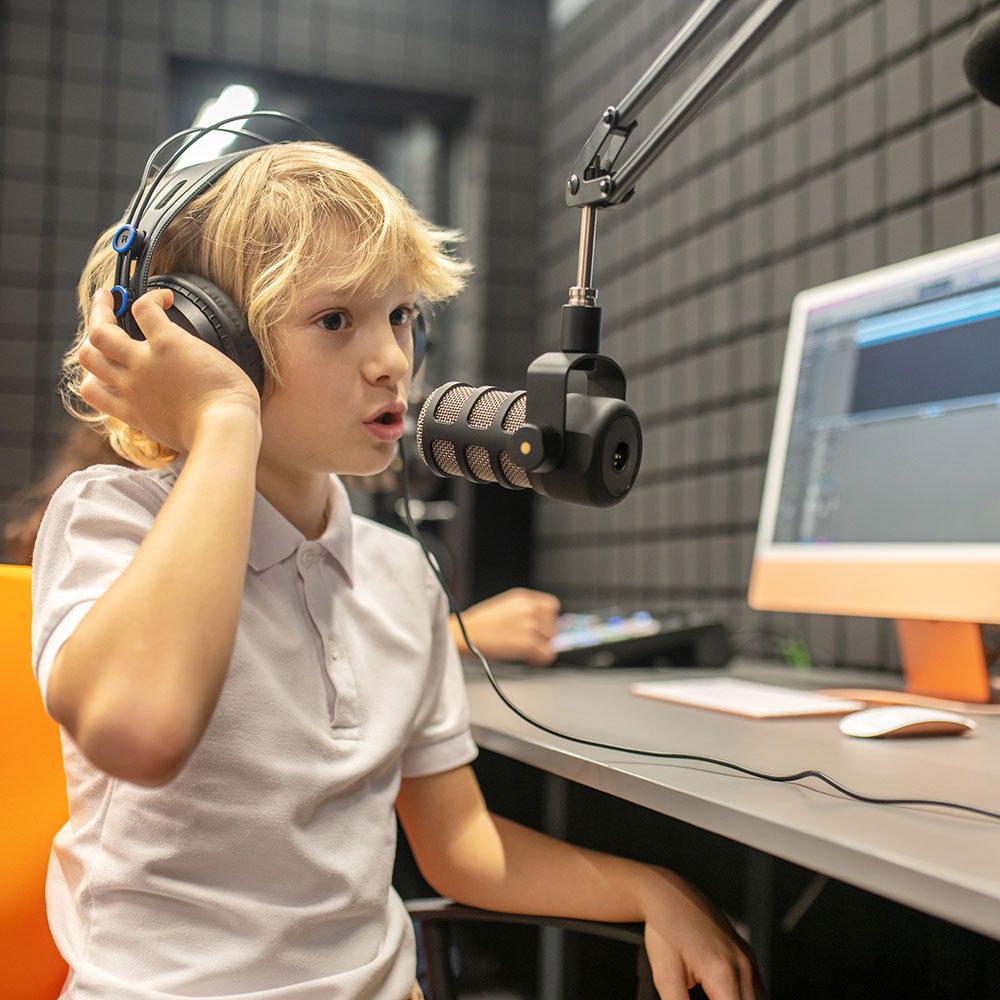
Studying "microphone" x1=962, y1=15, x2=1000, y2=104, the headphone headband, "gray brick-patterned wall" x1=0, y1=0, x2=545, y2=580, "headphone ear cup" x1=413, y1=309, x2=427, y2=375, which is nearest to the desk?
"headphone ear cup" x1=413, y1=309, x2=427, y2=375

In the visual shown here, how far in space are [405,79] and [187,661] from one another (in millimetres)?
2606

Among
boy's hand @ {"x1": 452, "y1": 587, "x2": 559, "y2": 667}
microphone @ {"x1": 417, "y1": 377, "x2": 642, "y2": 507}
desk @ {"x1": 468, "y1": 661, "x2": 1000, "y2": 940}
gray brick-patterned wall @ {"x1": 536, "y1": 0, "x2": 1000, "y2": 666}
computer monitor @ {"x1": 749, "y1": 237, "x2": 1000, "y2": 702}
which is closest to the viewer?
desk @ {"x1": 468, "y1": 661, "x2": 1000, "y2": 940}

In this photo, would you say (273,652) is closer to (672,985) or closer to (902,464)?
(672,985)

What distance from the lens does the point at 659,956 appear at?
29.7 inches

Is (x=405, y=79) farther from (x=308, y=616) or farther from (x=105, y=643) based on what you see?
(x=105, y=643)

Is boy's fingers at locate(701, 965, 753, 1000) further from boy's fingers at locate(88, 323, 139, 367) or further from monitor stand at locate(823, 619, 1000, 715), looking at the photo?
boy's fingers at locate(88, 323, 139, 367)

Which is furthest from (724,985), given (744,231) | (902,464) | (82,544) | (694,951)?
(744,231)

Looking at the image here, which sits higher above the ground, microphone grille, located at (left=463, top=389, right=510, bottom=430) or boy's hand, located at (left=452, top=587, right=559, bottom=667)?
microphone grille, located at (left=463, top=389, right=510, bottom=430)

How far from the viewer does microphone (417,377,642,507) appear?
23.2 inches

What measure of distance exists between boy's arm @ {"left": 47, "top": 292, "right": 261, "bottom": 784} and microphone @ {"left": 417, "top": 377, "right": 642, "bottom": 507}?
120 millimetres

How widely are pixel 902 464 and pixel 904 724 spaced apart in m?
0.42

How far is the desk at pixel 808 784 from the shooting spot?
1.57 ft

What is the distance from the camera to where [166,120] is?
2.70 metres

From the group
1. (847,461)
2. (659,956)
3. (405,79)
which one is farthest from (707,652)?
(405,79)
